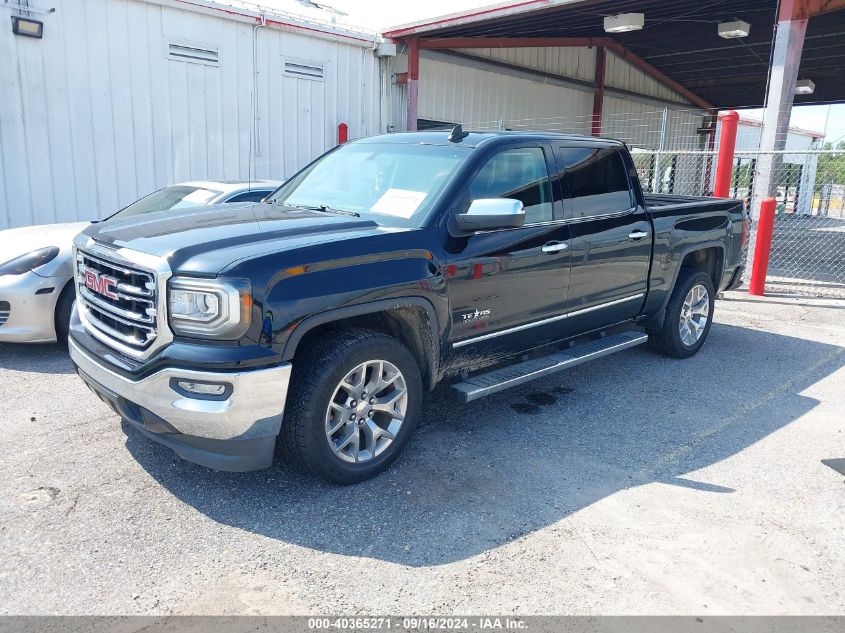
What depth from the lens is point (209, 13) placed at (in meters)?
10.5

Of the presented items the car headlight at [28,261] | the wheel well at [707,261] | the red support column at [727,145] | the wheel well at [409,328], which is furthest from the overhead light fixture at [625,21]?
the wheel well at [409,328]

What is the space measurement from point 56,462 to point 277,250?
6.21 ft

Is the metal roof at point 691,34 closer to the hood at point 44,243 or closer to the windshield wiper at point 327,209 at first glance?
the windshield wiper at point 327,209

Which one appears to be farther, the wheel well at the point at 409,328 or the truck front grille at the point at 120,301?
the wheel well at the point at 409,328

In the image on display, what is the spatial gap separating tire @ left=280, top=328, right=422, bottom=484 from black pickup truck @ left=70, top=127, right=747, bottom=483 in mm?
10

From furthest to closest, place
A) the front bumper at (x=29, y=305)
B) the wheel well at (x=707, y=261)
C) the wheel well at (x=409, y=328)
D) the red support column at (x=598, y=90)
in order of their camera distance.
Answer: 1. the red support column at (x=598, y=90)
2. the wheel well at (x=707, y=261)
3. the front bumper at (x=29, y=305)
4. the wheel well at (x=409, y=328)

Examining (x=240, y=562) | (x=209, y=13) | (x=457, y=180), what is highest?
(x=209, y=13)

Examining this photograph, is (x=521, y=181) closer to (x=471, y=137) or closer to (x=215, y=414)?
(x=471, y=137)

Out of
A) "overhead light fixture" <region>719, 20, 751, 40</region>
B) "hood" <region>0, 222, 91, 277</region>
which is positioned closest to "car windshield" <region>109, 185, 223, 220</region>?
"hood" <region>0, 222, 91, 277</region>

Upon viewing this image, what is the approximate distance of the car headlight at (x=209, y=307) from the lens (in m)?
3.05

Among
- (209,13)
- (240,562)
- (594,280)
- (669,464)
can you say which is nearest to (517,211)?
(594,280)

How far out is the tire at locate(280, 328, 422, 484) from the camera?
3391 millimetres

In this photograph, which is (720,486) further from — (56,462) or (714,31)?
(714,31)

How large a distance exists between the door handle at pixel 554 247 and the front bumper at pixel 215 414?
2.07 m
